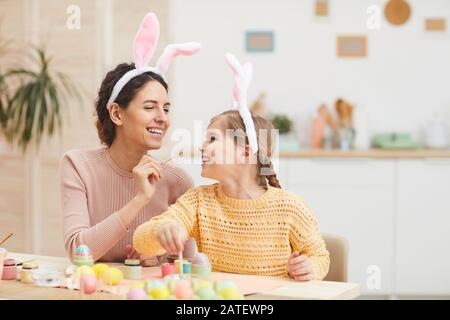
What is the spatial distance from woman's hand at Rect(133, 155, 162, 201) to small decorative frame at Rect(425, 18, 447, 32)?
3.13 meters

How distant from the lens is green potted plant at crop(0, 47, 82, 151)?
4.53 meters

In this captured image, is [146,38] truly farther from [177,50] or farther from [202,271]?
[202,271]

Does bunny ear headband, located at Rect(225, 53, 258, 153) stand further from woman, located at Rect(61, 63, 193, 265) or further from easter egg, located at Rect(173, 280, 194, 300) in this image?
easter egg, located at Rect(173, 280, 194, 300)

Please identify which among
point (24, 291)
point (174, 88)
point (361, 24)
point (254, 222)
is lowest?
point (24, 291)

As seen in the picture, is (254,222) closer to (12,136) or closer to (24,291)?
(24,291)

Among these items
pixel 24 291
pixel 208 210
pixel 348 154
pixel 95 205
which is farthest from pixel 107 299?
pixel 348 154

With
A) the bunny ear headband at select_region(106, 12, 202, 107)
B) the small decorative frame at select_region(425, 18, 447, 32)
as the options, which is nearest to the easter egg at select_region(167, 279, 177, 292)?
the bunny ear headband at select_region(106, 12, 202, 107)

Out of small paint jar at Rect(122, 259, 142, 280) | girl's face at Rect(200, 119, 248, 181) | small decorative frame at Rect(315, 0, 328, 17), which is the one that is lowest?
small paint jar at Rect(122, 259, 142, 280)

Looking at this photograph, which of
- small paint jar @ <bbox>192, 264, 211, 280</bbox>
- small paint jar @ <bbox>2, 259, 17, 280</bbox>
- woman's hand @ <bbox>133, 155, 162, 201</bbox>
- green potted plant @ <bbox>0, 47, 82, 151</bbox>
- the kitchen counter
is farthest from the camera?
green potted plant @ <bbox>0, 47, 82, 151</bbox>

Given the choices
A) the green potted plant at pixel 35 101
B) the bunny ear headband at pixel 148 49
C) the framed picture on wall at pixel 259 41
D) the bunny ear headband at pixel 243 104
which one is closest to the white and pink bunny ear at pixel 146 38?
the bunny ear headband at pixel 148 49

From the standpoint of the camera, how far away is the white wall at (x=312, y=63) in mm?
4633

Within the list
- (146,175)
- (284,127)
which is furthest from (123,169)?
(284,127)

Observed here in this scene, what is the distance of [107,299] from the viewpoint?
5.03 feet

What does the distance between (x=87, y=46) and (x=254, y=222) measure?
10.4 ft
